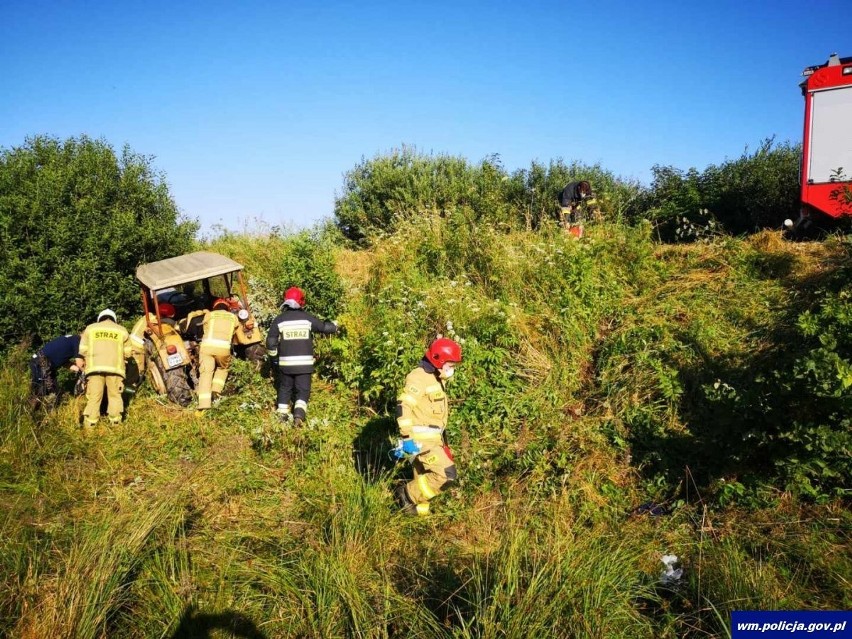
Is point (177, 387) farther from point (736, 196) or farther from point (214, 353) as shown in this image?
point (736, 196)

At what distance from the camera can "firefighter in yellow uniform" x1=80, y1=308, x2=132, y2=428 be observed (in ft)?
23.3

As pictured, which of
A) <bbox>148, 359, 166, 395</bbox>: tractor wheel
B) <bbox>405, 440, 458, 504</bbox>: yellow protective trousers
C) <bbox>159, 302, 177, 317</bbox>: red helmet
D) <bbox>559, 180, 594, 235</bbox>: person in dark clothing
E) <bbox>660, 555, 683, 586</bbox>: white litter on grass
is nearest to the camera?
<bbox>660, 555, 683, 586</bbox>: white litter on grass

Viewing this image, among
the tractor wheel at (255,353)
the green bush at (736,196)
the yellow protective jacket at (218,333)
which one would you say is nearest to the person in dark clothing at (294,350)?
the yellow protective jacket at (218,333)

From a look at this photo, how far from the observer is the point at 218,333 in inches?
301

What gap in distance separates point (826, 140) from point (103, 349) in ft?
37.2

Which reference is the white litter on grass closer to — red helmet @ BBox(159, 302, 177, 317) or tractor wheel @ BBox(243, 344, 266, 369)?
tractor wheel @ BBox(243, 344, 266, 369)

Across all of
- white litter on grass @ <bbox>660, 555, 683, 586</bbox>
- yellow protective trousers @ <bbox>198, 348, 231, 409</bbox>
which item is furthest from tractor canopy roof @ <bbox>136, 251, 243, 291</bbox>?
white litter on grass @ <bbox>660, 555, 683, 586</bbox>

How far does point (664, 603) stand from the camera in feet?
11.5

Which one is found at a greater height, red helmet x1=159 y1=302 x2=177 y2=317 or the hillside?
red helmet x1=159 y1=302 x2=177 y2=317

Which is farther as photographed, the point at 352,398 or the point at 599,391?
the point at 352,398

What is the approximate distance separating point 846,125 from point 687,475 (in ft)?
23.5

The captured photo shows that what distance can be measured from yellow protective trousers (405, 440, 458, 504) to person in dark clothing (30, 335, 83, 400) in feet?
17.3

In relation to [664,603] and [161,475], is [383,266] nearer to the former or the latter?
[161,475]

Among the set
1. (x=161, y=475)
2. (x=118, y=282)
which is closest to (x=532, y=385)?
(x=161, y=475)
